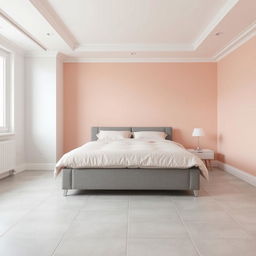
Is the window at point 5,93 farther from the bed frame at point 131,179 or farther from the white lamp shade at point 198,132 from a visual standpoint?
the white lamp shade at point 198,132

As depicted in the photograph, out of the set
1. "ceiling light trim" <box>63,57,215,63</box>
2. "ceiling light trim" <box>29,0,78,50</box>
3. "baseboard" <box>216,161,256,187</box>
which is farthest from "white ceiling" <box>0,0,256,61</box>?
"baseboard" <box>216,161,256,187</box>

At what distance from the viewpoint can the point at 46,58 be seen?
5.45 metres

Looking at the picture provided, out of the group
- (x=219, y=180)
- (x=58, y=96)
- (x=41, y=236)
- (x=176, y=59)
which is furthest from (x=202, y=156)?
(x=41, y=236)

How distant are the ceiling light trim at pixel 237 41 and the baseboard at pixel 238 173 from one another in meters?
2.35

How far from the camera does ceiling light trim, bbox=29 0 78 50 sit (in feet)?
11.3

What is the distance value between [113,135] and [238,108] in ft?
8.41

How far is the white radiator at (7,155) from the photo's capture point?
176 inches

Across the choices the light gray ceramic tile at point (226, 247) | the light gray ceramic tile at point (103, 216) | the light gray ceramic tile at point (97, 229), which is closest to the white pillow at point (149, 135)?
the light gray ceramic tile at point (103, 216)

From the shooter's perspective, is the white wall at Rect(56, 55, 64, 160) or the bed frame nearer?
the bed frame

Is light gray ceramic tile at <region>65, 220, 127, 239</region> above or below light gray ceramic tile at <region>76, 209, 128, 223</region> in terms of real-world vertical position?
above

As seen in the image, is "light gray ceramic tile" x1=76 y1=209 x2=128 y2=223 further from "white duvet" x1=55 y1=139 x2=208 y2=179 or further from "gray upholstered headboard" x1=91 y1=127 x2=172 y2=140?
"gray upholstered headboard" x1=91 y1=127 x2=172 y2=140

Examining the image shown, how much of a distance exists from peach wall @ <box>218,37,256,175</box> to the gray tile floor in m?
0.80

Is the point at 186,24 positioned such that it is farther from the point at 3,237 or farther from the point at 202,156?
the point at 3,237

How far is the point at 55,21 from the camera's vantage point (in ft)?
13.2
